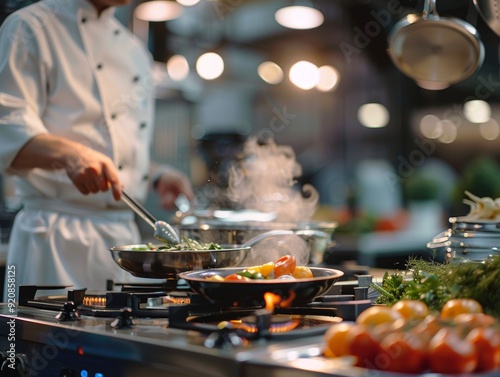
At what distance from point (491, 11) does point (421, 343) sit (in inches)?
58.2

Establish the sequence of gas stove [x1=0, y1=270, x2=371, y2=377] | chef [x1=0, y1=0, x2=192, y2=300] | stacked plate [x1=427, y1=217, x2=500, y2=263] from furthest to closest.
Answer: chef [x1=0, y1=0, x2=192, y2=300]
stacked plate [x1=427, y1=217, x2=500, y2=263]
gas stove [x1=0, y1=270, x2=371, y2=377]

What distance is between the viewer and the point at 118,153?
2783 mm

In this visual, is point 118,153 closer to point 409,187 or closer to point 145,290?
point 145,290

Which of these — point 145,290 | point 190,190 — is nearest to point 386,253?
point 190,190

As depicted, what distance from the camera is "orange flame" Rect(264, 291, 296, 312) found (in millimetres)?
1403

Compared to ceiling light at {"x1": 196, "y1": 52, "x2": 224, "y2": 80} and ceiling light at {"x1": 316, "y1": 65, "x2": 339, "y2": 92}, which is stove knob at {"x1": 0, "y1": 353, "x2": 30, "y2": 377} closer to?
ceiling light at {"x1": 196, "y1": 52, "x2": 224, "y2": 80}

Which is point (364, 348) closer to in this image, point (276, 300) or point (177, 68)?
point (276, 300)

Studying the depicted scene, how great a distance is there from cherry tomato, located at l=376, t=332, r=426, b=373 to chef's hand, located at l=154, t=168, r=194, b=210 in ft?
6.29

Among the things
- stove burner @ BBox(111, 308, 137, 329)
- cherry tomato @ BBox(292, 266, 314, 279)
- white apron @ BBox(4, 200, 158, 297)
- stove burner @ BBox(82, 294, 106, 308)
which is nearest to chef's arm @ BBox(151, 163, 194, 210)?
white apron @ BBox(4, 200, 158, 297)

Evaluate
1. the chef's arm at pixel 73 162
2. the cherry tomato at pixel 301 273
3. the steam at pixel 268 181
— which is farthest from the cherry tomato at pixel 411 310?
the steam at pixel 268 181

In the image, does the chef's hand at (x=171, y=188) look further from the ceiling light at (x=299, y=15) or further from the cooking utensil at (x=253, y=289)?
the ceiling light at (x=299, y=15)

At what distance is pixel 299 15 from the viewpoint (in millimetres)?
4852

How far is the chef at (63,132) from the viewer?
2469 mm

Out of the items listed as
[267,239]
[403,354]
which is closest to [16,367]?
[267,239]
